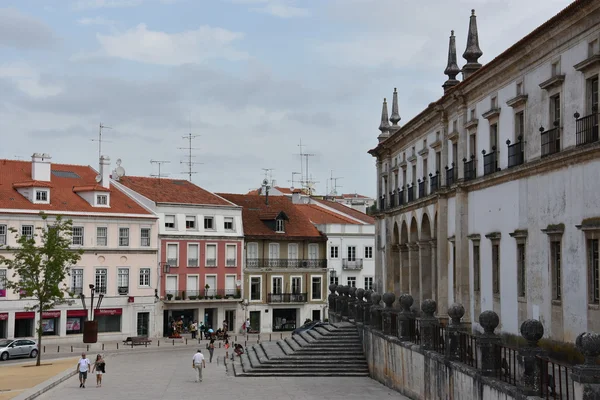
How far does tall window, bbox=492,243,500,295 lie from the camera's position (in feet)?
86.6

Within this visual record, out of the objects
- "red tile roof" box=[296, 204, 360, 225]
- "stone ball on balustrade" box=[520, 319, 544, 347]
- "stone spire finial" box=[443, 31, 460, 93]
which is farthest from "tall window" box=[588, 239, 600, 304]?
"red tile roof" box=[296, 204, 360, 225]

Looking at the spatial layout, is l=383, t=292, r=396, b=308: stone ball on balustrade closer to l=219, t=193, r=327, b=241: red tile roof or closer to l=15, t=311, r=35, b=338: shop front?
l=15, t=311, r=35, b=338: shop front

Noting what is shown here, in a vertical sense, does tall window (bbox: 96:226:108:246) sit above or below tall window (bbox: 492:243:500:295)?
above

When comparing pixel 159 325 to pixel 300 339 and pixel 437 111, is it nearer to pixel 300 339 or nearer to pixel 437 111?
pixel 300 339

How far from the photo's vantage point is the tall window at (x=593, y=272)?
Result: 19594 mm

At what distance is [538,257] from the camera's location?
2264 cm

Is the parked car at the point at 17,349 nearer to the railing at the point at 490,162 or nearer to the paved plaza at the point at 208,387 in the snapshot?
the paved plaza at the point at 208,387

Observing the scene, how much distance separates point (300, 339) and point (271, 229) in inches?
1022

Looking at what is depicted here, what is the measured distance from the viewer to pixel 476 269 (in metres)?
28.5

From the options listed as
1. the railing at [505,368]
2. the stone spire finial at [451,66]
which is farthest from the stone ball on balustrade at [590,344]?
the stone spire finial at [451,66]

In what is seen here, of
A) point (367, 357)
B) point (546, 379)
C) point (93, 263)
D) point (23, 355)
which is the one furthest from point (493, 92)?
point (93, 263)

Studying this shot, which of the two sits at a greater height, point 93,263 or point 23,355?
point 93,263

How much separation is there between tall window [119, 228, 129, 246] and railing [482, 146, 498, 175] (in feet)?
102

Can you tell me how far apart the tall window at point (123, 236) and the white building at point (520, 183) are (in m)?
22.8
